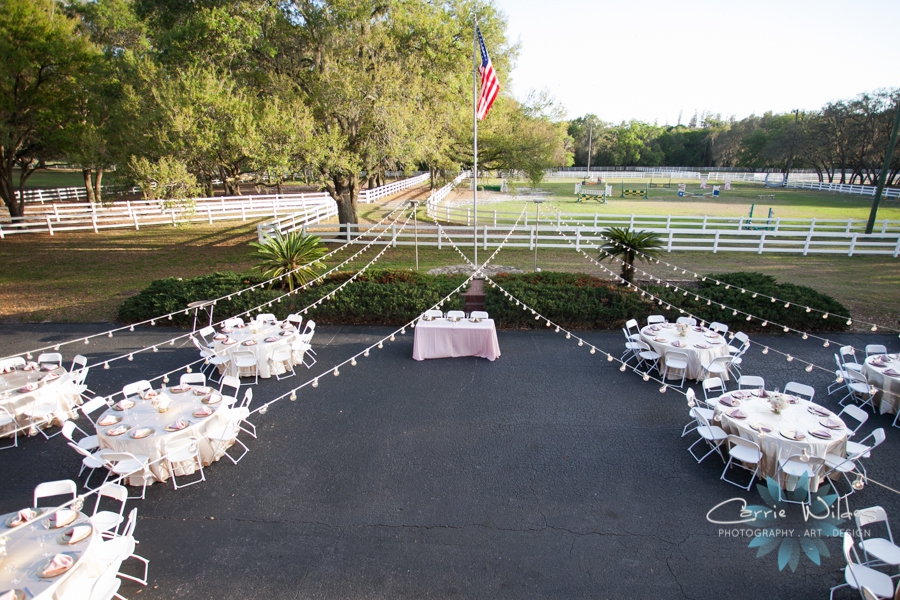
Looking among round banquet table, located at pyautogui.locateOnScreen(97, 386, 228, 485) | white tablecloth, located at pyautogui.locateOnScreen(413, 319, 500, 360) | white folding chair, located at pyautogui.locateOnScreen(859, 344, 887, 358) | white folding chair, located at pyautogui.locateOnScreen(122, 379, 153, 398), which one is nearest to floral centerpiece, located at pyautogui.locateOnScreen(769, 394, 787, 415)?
white folding chair, located at pyautogui.locateOnScreen(859, 344, 887, 358)

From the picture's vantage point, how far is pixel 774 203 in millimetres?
39500

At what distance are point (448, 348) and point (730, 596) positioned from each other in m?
6.34

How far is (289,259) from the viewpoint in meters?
12.8

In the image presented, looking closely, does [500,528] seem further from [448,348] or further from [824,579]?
[448,348]

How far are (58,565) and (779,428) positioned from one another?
7.84m

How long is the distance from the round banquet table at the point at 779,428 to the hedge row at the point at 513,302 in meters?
4.98

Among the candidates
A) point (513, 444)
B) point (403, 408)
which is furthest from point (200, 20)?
point (513, 444)

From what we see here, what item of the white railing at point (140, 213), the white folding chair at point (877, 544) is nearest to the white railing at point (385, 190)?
the white railing at point (140, 213)

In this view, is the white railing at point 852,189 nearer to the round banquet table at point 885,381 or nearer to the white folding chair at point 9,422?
the round banquet table at point 885,381

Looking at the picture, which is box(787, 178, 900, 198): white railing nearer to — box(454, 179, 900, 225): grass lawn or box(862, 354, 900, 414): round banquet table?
box(454, 179, 900, 225): grass lawn

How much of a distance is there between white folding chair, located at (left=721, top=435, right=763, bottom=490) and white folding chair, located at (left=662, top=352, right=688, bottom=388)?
95.0 inches

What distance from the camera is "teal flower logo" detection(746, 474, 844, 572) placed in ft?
16.6

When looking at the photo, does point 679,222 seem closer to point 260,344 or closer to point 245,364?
point 260,344

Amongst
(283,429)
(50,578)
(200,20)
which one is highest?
(200,20)
